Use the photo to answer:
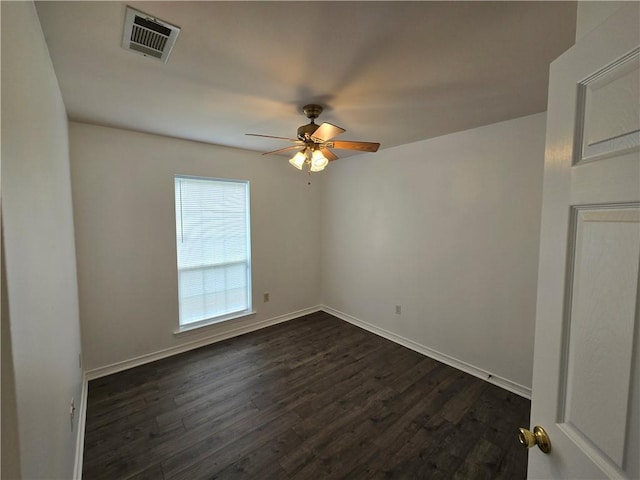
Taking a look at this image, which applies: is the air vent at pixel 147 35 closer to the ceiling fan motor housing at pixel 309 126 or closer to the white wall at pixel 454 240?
the ceiling fan motor housing at pixel 309 126

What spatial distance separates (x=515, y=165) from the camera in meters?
2.41

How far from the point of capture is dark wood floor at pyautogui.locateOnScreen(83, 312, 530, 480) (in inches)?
68.2

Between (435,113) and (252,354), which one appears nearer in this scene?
(435,113)

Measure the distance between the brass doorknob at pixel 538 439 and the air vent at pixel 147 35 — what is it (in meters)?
2.08

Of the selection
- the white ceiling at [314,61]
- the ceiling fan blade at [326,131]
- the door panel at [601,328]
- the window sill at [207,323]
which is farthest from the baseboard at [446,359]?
the ceiling fan blade at [326,131]

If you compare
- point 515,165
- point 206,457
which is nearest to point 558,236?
point 515,165

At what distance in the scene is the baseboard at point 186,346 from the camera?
8.88 feet

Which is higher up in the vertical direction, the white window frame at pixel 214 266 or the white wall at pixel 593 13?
the white wall at pixel 593 13

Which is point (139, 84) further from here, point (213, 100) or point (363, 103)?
point (363, 103)

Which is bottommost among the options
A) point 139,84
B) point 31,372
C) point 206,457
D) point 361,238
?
point 206,457

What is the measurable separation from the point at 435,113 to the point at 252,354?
10.0 feet

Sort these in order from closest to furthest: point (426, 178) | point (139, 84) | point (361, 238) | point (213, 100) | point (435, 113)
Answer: point (139, 84), point (213, 100), point (435, 113), point (426, 178), point (361, 238)

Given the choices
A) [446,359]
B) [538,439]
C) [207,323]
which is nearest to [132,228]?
[207,323]

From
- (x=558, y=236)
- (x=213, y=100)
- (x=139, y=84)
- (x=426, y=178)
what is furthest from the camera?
(x=426, y=178)
